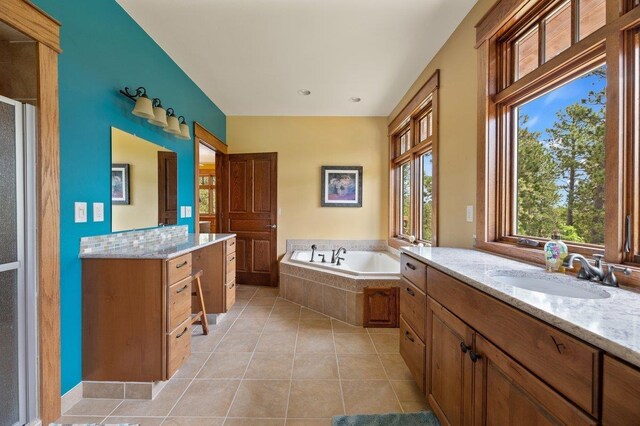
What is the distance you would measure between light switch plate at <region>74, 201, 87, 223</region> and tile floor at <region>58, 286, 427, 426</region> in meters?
1.10

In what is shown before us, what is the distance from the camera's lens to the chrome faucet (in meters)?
1.02

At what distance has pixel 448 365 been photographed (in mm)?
1271

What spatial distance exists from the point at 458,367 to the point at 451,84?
83.8 inches

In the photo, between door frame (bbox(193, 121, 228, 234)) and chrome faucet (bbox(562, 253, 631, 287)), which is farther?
door frame (bbox(193, 121, 228, 234))

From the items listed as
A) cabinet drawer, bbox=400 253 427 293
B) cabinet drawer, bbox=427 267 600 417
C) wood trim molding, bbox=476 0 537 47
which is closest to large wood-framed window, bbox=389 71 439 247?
wood trim molding, bbox=476 0 537 47

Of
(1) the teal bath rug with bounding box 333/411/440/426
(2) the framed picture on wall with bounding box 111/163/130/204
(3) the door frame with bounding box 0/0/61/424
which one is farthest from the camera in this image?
(2) the framed picture on wall with bounding box 111/163/130/204

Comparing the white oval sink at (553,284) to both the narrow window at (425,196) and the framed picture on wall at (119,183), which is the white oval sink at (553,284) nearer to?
the narrow window at (425,196)

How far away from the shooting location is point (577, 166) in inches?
53.3

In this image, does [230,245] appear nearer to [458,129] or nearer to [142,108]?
[142,108]

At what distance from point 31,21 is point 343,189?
3.48 m

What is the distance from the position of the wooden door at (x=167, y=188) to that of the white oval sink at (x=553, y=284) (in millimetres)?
2612

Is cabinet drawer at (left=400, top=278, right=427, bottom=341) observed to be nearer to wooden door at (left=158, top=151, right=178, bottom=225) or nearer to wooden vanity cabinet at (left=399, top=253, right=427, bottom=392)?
wooden vanity cabinet at (left=399, top=253, right=427, bottom=392)

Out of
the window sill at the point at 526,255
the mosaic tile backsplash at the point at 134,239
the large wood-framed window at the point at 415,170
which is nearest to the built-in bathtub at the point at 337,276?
the large wood-framed window at the point at 415,170

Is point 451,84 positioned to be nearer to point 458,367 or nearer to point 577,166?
point 577,166
